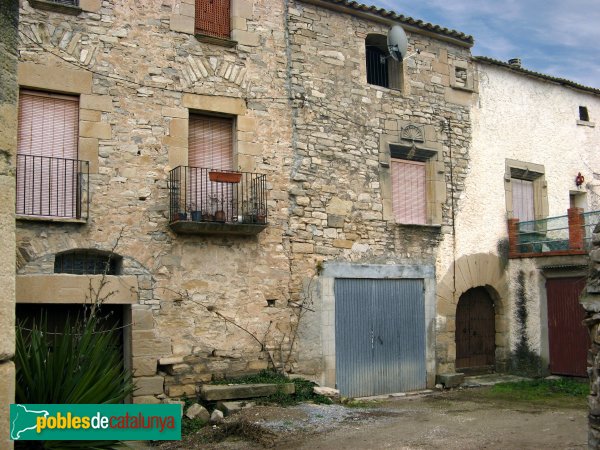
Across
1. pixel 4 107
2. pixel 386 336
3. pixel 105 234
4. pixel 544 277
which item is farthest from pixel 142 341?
pixel 544 277

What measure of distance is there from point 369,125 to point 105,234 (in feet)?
16.2

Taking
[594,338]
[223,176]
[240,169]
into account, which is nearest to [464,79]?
[240,169]

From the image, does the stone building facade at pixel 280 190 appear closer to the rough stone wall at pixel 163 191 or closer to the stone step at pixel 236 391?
the rough stone wall at pixel 163 191

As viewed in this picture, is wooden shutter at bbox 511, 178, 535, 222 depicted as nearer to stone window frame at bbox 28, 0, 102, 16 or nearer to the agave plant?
stone window frame at bbox 28, 0, 102, 16

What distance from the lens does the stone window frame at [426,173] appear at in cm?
1106

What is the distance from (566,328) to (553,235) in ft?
6.42

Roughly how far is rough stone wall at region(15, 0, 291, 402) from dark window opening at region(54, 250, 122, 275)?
14 cm

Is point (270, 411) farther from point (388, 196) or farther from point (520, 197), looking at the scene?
point (520, 197)

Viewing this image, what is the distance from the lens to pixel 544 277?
1232cm

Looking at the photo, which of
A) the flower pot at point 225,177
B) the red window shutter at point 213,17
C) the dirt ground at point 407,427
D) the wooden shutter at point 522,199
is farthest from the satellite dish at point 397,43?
the dirt ground at point 407,427

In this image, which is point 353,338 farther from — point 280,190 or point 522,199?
point 522,199

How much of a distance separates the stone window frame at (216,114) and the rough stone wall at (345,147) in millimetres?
800

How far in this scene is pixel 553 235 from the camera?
12859 millimetres

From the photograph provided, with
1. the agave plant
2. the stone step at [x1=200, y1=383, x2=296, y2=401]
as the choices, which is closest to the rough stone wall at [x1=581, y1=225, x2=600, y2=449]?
the agave plant
